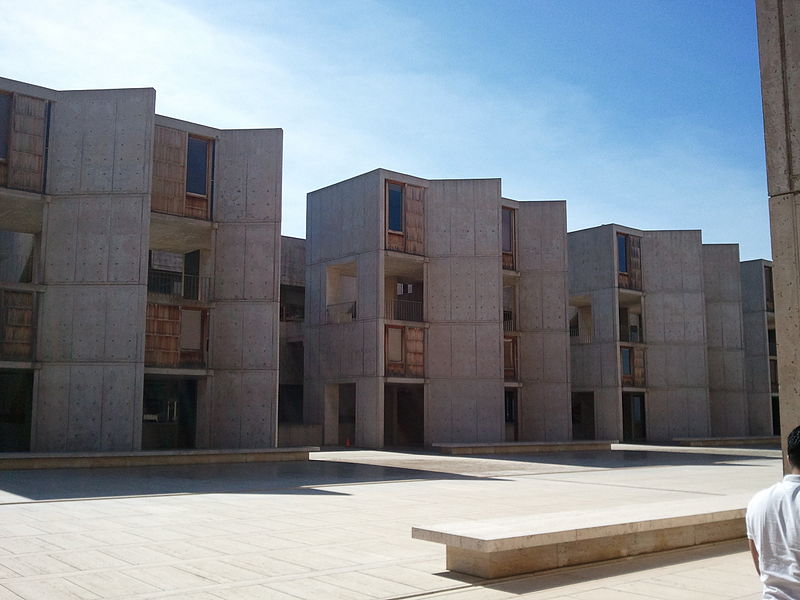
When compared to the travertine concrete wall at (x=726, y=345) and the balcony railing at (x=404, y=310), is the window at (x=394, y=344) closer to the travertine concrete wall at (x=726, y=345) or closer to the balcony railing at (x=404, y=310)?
the balcony railing at (x=404, y=310)

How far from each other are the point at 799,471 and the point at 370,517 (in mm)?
8612

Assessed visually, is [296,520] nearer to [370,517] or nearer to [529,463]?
[370,517]

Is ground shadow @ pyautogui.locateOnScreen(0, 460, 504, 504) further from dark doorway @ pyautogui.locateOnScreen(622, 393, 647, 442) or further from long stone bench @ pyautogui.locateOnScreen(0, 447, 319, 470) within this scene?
dark doorway @ pyautogui.locateOnScreen(622, 393, 647, 442)

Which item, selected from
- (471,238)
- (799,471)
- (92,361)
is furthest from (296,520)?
(471,238)

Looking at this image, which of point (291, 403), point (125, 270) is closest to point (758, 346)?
point (291, 403)

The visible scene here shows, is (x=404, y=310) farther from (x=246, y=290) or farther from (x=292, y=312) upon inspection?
(x=246, y=290)

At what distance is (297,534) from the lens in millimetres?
9945

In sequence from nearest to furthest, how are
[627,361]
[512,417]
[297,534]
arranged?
1. [297,534]
2. [512,417]
3. [627,361]

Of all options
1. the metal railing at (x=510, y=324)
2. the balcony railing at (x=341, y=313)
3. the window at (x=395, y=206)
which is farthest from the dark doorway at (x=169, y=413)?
the metal railing at (x=510, y=324)

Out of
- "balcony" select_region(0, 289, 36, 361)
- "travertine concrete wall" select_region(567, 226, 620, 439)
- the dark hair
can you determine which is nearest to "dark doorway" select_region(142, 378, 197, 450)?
"balcony" select_region(0, 289, 36, 361)

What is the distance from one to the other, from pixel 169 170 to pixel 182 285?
588 centimetres

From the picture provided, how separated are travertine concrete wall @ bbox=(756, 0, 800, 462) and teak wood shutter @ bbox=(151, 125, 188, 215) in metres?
19.8

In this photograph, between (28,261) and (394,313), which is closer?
(28,261)

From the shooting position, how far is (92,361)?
23000mm
